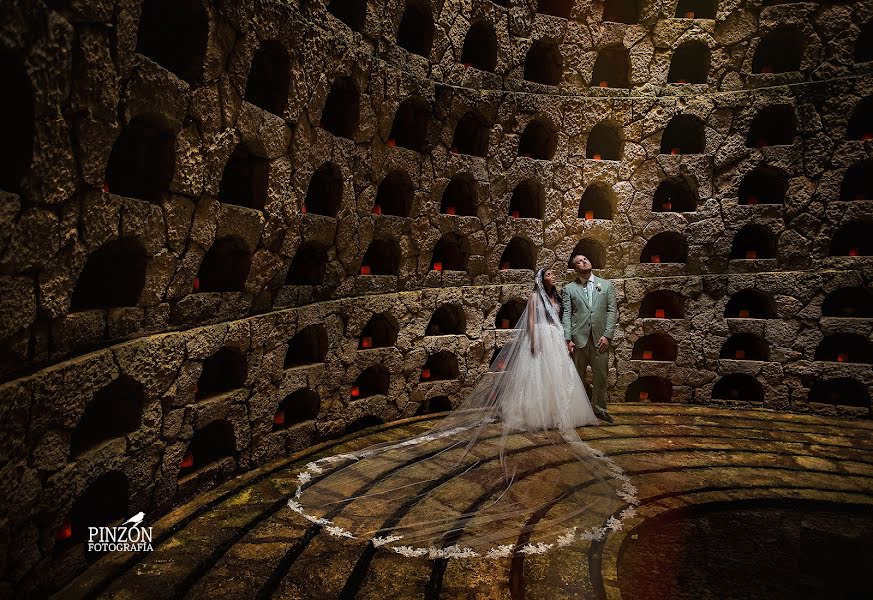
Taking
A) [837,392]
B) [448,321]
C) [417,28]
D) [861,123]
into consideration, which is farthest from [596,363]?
[861,123]

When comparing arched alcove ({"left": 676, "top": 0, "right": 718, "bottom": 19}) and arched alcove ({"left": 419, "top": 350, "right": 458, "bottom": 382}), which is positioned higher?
arched alcove ({"left": 676, "top": 0, "right": 718, "bottom": 19})

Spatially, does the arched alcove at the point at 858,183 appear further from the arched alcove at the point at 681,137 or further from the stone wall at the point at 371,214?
the arched alcove at the point at 681,137

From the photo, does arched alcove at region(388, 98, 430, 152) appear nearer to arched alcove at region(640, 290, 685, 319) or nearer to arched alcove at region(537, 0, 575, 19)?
arched alcove at region(537, 0, 575, 19)

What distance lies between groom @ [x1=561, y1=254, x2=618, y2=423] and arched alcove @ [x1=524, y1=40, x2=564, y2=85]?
3.77 meters

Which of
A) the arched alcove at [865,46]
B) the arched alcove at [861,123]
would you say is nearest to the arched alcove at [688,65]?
the arched alcove at [865,46]

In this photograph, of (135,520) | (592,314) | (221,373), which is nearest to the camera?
(135,520)

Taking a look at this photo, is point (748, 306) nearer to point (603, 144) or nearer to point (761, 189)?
point (761, 189)

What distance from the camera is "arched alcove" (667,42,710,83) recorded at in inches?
357

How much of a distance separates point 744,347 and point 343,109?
8.54 metres

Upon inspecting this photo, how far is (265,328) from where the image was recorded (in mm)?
5148

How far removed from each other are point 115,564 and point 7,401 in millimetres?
1506

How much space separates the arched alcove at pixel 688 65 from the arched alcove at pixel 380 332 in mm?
7196

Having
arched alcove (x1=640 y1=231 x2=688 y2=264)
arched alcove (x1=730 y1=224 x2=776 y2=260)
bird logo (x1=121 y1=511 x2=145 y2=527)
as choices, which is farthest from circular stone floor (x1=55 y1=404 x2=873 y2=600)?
arched alcove (x1=640 y1=231 x2=688 y2=264)

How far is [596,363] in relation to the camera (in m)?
7.16
